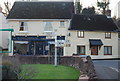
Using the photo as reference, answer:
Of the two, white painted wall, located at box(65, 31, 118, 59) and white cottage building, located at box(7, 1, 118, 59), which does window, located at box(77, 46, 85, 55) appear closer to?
white cottage building, located at box(7, 1, 118, 59)

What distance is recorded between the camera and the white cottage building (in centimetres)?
3931

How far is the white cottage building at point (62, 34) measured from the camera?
39.3m

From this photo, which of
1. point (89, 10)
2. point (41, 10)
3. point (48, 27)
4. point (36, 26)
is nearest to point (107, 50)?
point (48, 27)

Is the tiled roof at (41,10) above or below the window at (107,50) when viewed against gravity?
above

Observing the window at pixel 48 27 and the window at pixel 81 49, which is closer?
the window at pixel 81 49

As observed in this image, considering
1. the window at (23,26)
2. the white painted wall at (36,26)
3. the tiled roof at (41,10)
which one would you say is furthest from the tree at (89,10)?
the window at (23,26)

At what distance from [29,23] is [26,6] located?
15.0 feet

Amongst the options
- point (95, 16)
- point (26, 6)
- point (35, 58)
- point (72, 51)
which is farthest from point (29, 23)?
point (35, 58)

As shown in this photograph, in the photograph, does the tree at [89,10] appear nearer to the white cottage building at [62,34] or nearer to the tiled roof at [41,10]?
the tiled roof at [41,10]

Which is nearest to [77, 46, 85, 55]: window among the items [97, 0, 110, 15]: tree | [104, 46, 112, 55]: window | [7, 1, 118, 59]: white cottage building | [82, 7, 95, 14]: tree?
[7, 1, 118, 59]: white cottage building

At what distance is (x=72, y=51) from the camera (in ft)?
129

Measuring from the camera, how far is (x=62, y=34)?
129 ft

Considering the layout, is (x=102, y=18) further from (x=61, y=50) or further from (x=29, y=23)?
(x=29, y=23)

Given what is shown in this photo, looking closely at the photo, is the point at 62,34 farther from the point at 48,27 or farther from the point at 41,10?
the point at 41,10
